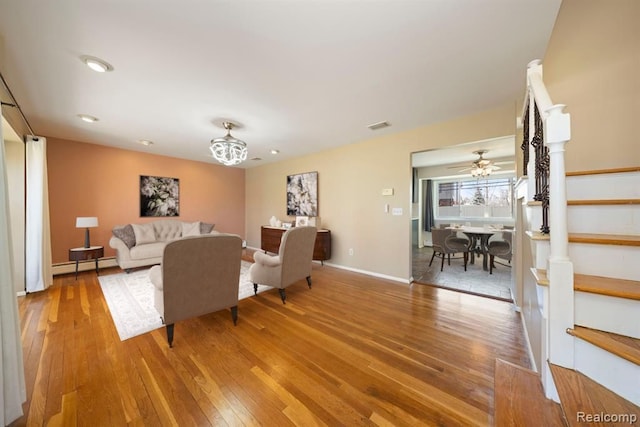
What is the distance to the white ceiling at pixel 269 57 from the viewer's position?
1.40m

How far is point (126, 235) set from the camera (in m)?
4.19

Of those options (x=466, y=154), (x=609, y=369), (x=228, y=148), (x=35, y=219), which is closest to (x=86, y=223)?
(x=35, y=219)

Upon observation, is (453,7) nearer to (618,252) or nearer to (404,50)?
(404,50)

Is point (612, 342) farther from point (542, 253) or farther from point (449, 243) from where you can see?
point (449, 243)

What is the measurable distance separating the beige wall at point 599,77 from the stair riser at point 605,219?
2.32ft

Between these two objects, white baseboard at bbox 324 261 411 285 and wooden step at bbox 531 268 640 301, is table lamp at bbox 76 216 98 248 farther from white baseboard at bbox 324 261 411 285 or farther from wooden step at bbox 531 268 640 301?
wooden step at bbox 531 268 640 301

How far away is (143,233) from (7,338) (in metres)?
3.71

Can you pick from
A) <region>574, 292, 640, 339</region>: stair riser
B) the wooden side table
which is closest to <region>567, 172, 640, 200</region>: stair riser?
<region>574, 292, 640, 339</region>: stair riser

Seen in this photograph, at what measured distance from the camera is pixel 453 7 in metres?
1.36

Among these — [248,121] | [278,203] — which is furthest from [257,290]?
[278,203]

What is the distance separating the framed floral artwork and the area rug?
63.1 inches

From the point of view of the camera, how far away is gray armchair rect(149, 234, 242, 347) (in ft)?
6.20

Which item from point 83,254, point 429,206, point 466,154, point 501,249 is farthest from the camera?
point 429,206

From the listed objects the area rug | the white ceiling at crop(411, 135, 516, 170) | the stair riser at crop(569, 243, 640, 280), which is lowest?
the area rug
